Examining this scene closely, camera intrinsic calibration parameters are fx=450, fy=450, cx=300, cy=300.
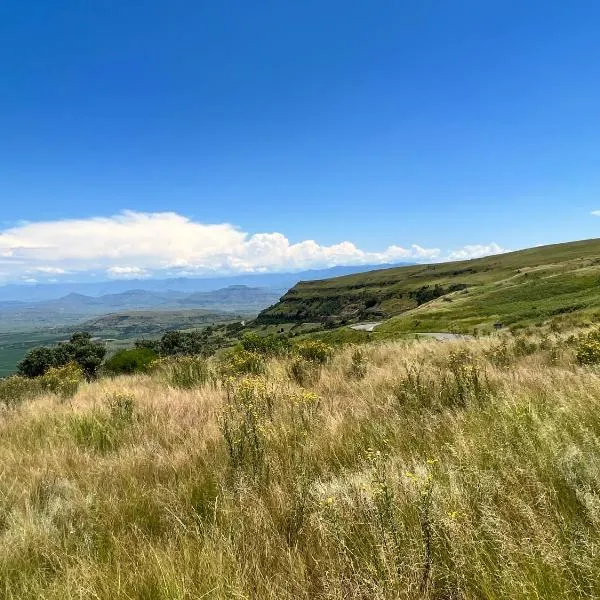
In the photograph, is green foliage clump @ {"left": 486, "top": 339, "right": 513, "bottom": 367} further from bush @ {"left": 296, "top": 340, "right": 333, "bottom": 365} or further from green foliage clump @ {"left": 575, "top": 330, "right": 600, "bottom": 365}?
bush @ {"left": 296, "top": 340, "right": 333, "bottom": 365}

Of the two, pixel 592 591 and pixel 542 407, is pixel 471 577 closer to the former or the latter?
pixel 592 591

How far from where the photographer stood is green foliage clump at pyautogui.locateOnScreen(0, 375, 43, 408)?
36.5ft

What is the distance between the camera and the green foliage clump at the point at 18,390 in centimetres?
1114

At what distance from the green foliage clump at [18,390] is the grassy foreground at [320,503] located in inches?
226

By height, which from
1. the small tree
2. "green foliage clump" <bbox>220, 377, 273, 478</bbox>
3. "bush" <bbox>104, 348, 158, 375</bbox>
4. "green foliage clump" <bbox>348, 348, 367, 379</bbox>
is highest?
"green foliage clump" <bbox>220, 377, 273, 478</bbox>

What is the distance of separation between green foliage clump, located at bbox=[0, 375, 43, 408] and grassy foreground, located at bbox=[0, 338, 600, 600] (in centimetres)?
574

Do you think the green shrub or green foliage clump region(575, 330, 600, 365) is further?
the green shrub

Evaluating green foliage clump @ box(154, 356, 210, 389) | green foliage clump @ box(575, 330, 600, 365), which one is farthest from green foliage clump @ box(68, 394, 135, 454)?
green foliage clump @ box(575, 330, 600, 365)

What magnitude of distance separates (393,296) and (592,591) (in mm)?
191820

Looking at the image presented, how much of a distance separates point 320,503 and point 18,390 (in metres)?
11.9

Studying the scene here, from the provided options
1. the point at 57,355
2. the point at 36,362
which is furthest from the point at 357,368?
the point at 36,362

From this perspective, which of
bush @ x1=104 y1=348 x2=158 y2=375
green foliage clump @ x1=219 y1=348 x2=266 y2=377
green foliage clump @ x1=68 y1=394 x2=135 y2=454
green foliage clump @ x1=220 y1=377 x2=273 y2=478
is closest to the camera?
green foliage clump @ x1=220 y1=377 x2=273 y2=478

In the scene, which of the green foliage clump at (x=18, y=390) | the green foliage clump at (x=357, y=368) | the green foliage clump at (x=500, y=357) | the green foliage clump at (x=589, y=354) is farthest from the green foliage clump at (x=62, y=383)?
the green foliage clump at (x=589, y=354)

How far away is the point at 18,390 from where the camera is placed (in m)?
12.0
